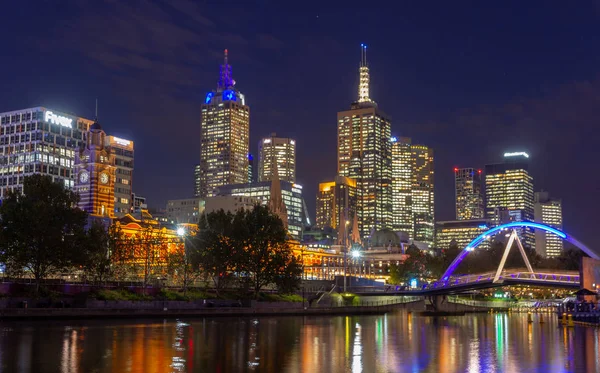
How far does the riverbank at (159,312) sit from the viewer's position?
286ft

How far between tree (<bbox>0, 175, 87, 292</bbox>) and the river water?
19427 millimetres

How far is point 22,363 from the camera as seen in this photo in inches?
1804

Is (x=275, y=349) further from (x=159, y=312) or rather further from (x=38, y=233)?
(x=38, y=233)

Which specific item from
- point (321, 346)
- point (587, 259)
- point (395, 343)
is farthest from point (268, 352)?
point (587, 259)

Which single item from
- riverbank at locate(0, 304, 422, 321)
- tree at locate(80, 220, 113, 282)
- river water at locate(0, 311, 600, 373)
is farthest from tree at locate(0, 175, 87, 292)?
river water at locate(0, 311, 600, 373)

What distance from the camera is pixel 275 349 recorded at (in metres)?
57.9

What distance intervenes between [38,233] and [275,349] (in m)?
53.0

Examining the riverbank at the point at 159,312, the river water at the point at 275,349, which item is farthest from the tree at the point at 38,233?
the river water at the point at 275,349

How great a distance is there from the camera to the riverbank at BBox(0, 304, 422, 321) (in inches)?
3428

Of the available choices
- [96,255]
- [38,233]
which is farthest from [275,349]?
[96,255]

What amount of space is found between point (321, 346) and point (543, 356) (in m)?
17.3

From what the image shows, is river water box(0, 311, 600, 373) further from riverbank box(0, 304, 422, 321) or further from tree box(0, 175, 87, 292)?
tree box(0, 175, 87, 292)

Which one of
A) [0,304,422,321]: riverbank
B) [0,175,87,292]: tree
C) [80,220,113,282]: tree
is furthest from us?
[80,220,113,282]: tree

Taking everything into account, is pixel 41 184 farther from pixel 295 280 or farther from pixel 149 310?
pixel 295 280
